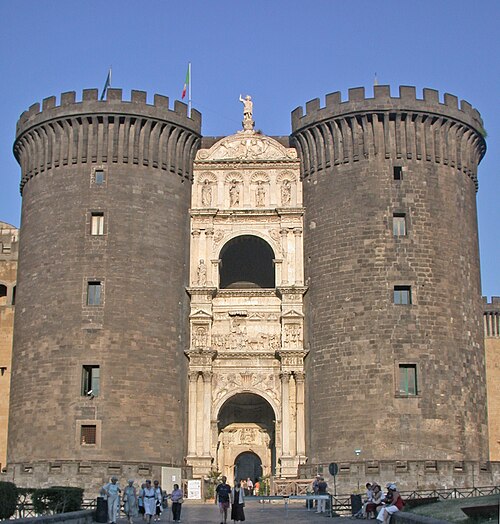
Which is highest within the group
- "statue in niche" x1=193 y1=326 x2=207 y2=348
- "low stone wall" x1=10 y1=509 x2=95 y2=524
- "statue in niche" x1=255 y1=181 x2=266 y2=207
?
"statue in niche" x1=255 y1=181 x2=266 y2=207

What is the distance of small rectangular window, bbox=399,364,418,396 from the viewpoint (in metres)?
43.9

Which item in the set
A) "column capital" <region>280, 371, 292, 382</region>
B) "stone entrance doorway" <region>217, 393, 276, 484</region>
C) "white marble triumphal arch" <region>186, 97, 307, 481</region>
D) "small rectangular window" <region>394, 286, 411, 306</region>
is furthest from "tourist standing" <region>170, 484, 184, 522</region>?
"stone entrance doorway" <region>217, 393, 276, 484</region>

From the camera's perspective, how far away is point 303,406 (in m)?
46.5

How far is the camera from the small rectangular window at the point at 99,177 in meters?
47.5

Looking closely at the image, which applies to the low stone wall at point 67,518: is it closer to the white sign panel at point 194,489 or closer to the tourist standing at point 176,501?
the tourist standing at point 176,501

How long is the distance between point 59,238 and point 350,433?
16.2 meters

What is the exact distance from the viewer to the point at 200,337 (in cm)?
4784

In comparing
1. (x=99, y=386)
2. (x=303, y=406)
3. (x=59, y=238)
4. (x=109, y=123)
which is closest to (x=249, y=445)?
(x=303, y=406)

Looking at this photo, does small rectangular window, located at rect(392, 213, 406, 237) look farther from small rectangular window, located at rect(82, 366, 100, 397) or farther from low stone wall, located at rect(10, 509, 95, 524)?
low stone wall, located at rect(10, 509, 95, 524)

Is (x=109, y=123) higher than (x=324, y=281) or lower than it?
higher

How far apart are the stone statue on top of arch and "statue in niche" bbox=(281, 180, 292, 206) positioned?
3.71 metres

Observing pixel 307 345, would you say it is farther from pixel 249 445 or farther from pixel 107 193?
pixel 107 193

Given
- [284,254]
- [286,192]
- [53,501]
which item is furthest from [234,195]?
[53,501]

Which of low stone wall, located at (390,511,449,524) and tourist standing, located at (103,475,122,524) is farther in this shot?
tourist standing, located at (103,475,122,524)
